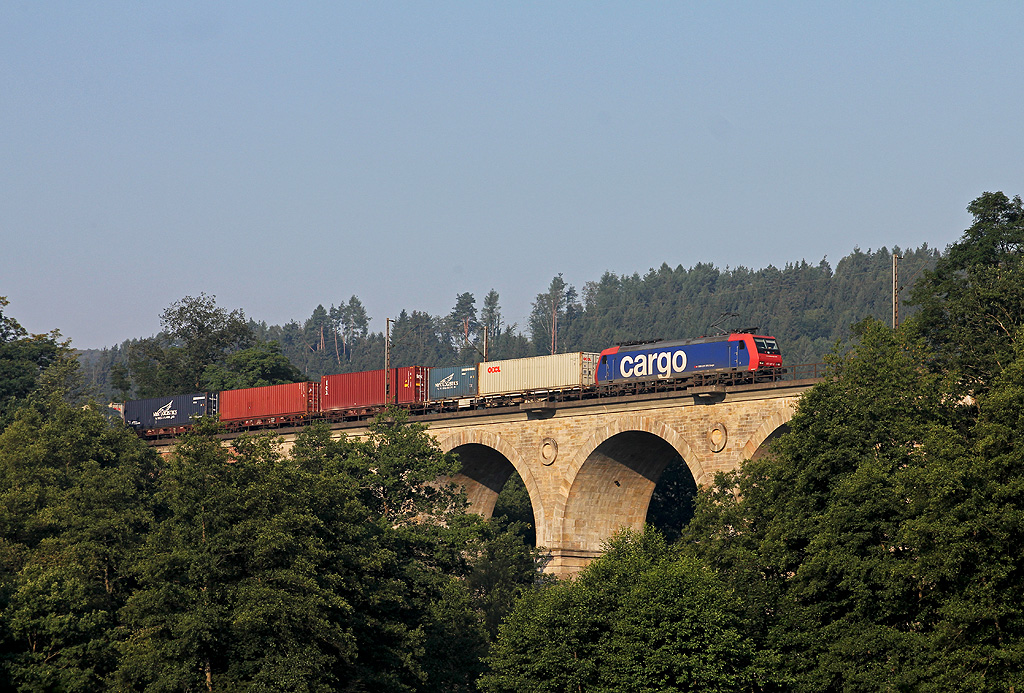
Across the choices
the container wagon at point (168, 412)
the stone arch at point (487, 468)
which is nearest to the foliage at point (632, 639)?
the stone arch at point (487, 468)

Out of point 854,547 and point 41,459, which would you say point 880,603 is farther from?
point 41,459

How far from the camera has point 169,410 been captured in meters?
84.1

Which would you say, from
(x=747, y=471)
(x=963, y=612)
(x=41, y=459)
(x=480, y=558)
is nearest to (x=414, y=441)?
(x=480, y=558)

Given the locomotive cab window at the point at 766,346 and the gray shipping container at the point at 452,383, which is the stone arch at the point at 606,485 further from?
the gray shipping container at the point at 452,383

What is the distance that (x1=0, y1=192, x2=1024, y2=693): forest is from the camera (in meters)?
31.0

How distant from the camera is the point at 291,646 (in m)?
32.2

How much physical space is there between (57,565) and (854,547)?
26514 millimetres

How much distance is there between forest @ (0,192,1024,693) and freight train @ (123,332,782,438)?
31.6 ft

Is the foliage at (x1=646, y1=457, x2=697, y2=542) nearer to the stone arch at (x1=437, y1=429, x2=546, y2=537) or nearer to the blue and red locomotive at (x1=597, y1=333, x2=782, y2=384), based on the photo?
the stone arch at (x1=437, y1=429, x2=546, y2=537)

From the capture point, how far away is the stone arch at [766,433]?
4991 centimetres

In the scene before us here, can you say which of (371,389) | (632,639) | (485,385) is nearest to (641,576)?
(632,639)

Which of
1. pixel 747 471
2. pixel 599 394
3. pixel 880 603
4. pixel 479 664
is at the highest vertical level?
pixel 599 394

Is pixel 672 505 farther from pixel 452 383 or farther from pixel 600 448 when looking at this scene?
pixel 600 448

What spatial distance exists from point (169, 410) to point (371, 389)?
784 inches
